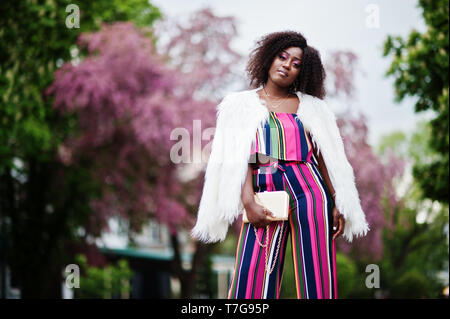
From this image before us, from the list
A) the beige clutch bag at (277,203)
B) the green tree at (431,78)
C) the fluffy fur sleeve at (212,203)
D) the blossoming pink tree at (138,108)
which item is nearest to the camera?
the beige clutch bag at (277,203)

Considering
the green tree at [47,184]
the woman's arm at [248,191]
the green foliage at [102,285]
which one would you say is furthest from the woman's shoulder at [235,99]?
the green foliage at [102,285]

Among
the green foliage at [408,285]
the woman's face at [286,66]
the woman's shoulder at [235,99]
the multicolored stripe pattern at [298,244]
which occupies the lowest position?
the green foliage at [408,285]

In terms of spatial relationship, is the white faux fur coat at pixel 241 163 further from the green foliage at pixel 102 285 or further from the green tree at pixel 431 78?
the green foliage at pixel 102 285

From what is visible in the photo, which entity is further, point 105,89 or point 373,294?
point 373,294

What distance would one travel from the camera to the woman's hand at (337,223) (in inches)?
125

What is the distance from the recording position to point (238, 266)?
10.3 ft

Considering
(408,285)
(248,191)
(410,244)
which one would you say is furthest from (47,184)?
(410,244)

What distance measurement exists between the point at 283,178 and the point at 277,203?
156 millimetres

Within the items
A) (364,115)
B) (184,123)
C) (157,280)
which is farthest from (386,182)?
(157,280)

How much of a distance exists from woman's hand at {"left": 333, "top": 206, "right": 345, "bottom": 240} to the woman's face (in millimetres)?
738

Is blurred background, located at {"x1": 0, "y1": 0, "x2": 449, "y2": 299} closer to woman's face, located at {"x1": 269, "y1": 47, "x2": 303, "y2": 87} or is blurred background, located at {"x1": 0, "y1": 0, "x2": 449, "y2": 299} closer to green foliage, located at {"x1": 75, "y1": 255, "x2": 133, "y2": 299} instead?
green foliage, located at {"x1": 75, "y1": 255, "x2": 133, "y2": 299}

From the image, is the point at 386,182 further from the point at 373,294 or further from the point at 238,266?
the point at 238,266

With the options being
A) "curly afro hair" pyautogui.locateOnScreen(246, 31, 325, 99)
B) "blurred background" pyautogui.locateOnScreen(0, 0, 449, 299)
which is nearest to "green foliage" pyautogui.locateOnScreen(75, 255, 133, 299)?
"blurred background" pyautogui.locateOnScreen(0, 0, 449, 299)
